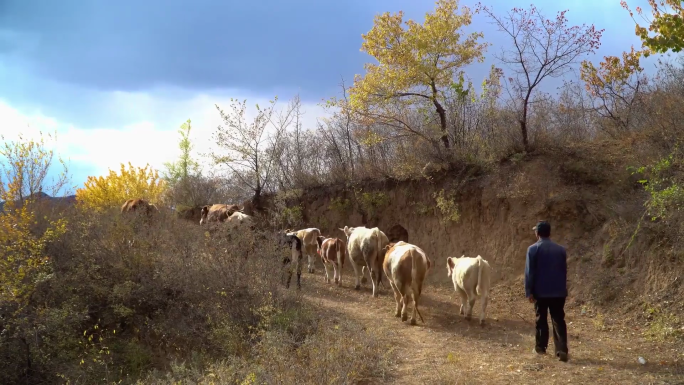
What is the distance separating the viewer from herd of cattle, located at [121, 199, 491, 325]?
1048cm

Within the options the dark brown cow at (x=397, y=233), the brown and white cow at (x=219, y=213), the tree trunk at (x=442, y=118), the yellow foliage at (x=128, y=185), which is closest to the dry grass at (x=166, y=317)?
the brown and white cow at (x=219, y=213)

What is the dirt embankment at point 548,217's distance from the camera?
414 inches

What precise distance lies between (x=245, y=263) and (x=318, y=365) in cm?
475

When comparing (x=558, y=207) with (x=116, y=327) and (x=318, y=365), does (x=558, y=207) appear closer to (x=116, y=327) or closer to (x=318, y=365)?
(x=318, y=365)

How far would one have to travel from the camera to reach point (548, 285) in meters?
7.55

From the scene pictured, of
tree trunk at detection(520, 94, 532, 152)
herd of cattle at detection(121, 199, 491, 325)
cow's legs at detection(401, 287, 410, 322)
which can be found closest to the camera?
herd of cattle at detection(121, 199, 491, 325)

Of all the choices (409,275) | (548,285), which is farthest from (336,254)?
(548,285)

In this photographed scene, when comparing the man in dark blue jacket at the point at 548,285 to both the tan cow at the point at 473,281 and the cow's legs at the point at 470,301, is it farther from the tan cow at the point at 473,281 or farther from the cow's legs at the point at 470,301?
the cow's legs at the point at 470,301

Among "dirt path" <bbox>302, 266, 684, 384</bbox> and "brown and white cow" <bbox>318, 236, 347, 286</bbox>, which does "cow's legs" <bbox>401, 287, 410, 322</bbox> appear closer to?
"dirt path" <bbox>302, 266, 684, 384</bbox>

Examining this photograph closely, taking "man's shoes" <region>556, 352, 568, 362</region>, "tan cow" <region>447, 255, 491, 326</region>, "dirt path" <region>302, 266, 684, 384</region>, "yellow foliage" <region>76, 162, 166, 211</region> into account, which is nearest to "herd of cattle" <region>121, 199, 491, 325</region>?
"tan cow" <region>447, 255, 491, 326</region>

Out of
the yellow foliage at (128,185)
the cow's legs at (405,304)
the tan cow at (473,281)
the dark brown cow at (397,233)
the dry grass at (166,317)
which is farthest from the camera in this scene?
the yellow foliage at (128,185)

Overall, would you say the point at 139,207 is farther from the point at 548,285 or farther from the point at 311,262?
the point at 548,285

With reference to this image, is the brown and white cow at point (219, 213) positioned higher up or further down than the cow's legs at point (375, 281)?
higher up

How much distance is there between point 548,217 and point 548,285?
6.77 metres
